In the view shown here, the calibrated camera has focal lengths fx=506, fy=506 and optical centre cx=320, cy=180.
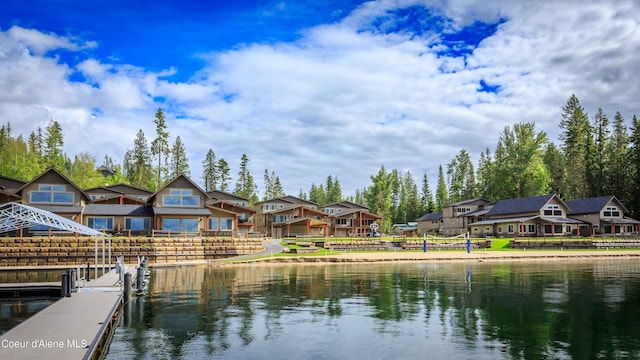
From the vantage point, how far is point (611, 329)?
1791cm

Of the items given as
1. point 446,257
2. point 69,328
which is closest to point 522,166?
point 446,257

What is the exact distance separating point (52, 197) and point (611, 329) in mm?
55224

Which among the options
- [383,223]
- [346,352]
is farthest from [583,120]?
[346,352]

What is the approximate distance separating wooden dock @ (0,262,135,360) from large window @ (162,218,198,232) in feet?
116

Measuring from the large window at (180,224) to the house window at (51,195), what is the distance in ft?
34.6

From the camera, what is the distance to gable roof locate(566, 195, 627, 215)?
3271 inches

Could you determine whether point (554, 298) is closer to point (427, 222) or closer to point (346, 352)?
point (346, 352)

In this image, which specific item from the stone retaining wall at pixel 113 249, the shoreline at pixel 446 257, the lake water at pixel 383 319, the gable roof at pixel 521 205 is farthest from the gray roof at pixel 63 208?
the gable roof at pixel 521 205

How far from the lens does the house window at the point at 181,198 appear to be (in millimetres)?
58688

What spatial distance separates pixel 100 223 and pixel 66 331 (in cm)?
4595

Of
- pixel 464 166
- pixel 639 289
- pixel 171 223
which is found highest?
pixel 464 166

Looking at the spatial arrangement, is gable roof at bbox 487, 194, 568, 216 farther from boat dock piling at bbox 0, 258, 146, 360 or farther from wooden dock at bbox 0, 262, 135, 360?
wooden dock at bbox 0, 262, 135, 360

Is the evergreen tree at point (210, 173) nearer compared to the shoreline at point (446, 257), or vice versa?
the shoreline at point (446, 257)

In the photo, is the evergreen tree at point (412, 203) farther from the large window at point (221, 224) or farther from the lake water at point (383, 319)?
the lake water at point (383, 319)
